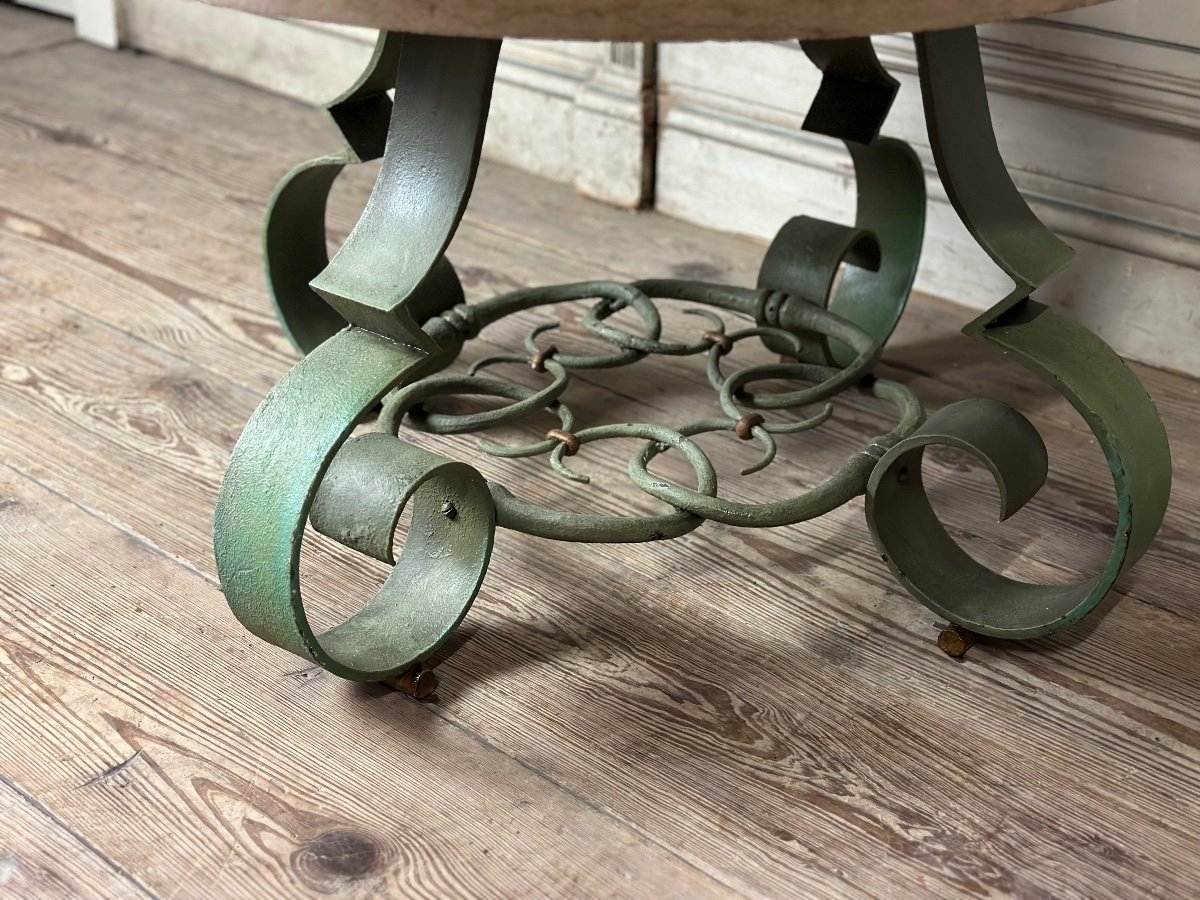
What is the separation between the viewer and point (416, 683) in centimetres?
102

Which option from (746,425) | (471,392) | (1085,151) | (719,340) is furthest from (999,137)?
(471,392)

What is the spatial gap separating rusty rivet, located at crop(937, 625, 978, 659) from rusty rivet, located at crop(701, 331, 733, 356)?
42 cm

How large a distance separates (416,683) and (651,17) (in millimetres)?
546

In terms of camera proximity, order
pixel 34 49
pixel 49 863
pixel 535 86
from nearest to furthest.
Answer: pixel 49 863
pixel 535 86
pixel 34 49

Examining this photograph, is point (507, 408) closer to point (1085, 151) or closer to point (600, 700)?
point (600, 700)

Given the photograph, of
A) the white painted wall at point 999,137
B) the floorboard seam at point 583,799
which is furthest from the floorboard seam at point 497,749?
the white painted wall at point 999,137

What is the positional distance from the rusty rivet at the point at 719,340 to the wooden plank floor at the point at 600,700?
9 cm

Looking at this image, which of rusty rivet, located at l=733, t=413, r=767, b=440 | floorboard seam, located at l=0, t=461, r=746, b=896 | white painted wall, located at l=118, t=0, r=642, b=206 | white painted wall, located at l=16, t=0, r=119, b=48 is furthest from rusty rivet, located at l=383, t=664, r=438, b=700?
white painted wall, located at l=16, t=0, r=119, b=48

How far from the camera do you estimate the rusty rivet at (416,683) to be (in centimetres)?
102

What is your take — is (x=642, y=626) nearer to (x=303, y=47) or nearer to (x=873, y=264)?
(x=873, y=264)

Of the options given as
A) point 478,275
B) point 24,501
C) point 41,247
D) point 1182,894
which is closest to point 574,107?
point 478,275

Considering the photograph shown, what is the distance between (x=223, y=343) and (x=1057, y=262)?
961 millimetres

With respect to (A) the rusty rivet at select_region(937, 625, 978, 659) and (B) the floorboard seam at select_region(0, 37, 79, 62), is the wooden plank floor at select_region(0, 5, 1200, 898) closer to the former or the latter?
(A) the rusty rivet at select_region(937, 625, 978, 659)

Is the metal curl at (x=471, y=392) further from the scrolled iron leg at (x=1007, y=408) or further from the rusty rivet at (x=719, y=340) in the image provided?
the scrolled iron leg at (x=1007, y=408)
